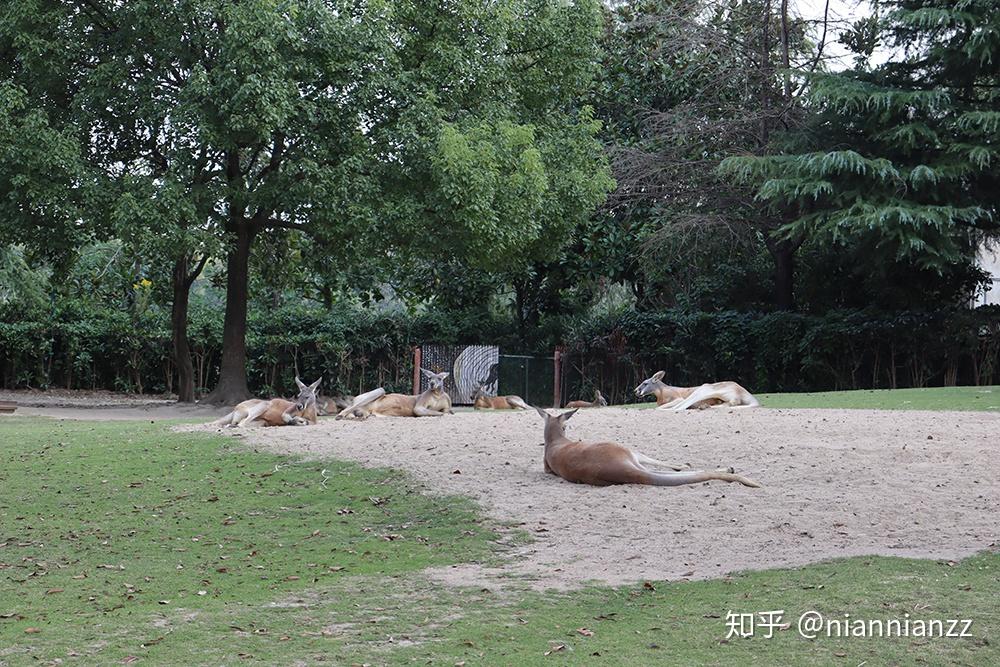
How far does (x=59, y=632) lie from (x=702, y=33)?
955 inches

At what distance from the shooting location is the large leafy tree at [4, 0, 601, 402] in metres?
18.8

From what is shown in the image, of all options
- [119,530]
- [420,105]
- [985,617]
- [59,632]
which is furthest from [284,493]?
[420,105]

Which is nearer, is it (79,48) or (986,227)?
(79,48)

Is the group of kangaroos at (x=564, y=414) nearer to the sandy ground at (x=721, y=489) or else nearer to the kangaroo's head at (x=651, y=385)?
the kangaroo's head at (x=651, y=385)

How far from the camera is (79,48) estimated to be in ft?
65.8

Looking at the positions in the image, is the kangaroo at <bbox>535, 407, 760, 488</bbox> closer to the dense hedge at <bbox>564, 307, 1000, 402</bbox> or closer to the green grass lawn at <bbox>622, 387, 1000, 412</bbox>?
the green grass lawn at <bbox>622, 387, 1000, 412</bbox>

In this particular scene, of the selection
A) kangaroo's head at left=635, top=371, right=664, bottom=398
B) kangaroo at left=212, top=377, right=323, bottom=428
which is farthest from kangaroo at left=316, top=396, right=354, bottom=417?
kangaroo's head at left=635, top=371, right=664, bottom=398

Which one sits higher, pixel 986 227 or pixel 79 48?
pixel 79 48

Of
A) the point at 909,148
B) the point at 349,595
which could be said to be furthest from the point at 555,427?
the point at 909,148

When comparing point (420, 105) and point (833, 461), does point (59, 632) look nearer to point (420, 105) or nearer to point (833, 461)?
point (833, 461)

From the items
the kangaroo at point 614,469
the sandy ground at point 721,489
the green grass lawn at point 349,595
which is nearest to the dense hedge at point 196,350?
the sandy ground at point 721,489

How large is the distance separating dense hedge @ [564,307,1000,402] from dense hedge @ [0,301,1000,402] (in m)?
0.03

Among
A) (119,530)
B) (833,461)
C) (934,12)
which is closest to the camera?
(119,530)

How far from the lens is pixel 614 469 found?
9.97 metres
